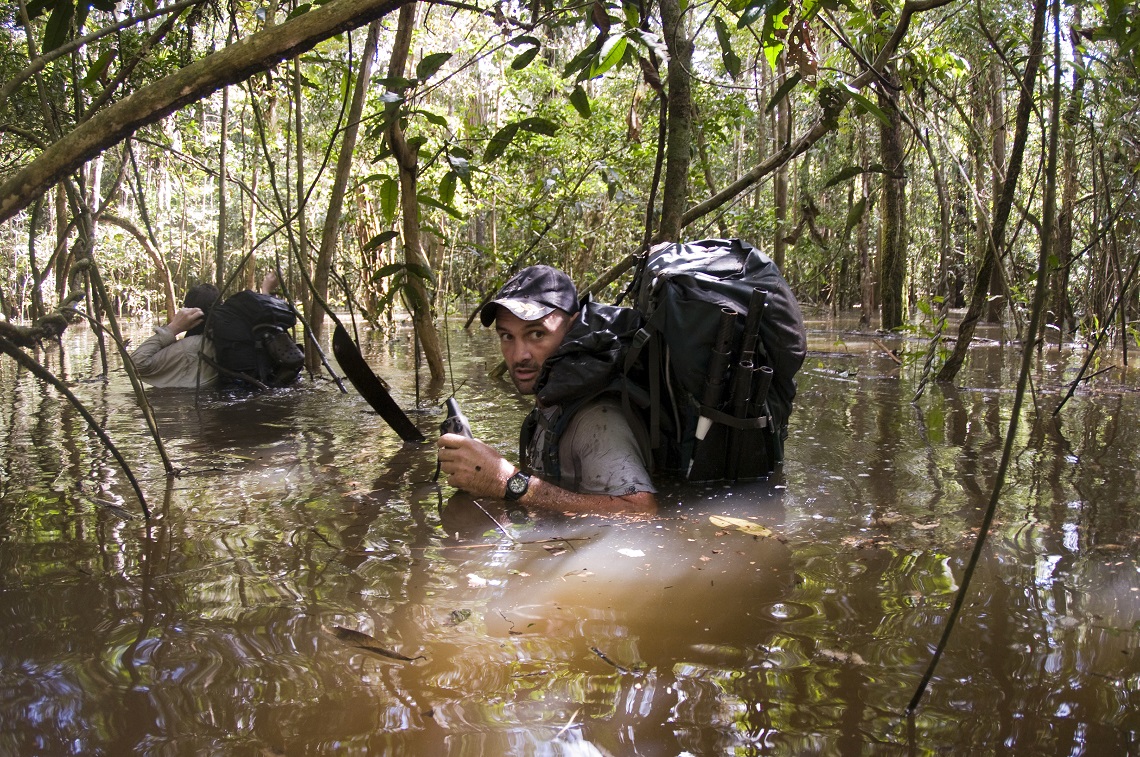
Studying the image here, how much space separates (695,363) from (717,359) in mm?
84

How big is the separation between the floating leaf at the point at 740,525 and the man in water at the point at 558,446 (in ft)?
0.77

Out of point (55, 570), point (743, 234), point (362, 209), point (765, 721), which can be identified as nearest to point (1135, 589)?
point (765, 721)

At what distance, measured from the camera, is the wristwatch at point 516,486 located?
3211 millimetres

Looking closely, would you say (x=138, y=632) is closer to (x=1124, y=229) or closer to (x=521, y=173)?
(x=1124, y=229)

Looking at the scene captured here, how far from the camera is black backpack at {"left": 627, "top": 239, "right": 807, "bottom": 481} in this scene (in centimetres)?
315

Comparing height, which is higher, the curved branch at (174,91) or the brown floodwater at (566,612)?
the curved branch at (174,91)

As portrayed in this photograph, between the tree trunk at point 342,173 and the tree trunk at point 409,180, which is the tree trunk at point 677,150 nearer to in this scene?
the tree trunk at point 409,180

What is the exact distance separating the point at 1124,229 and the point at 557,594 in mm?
7819

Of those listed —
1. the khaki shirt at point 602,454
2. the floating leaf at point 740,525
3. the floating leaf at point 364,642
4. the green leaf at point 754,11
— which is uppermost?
the green leaf at point 754,11

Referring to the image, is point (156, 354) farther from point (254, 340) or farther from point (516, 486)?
point (516, 486)

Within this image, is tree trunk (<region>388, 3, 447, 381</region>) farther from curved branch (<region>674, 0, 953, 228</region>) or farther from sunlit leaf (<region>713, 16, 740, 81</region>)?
sunlit leaf (<region>713, 16, 740, 81</region>)

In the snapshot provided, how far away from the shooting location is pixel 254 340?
22.3ft

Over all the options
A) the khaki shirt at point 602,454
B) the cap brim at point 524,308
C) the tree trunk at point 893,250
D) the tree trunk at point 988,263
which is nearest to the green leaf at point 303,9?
the cap brim at point 524,308

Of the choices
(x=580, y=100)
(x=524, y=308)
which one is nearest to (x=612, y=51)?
(x=580, y=100)
